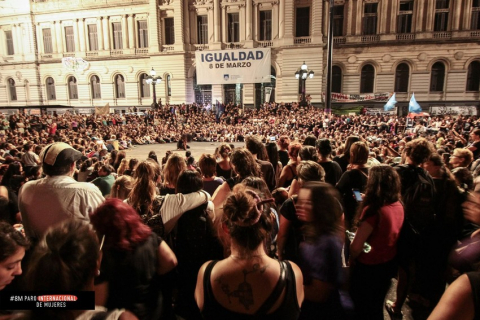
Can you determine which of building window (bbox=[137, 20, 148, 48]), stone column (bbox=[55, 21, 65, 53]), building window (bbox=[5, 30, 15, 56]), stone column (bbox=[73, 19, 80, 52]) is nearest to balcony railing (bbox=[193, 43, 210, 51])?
building window (bbox=[137, 20, 148, 48])

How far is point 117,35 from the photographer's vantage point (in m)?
35.0

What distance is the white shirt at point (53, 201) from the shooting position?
2.59 metres

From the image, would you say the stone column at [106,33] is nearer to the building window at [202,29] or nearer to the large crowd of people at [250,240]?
the building window at [202,29]

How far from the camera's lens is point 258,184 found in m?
2.84

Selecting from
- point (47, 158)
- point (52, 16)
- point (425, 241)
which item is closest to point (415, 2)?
point (425, 241)

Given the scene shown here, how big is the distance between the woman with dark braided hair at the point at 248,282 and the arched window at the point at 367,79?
102 feet

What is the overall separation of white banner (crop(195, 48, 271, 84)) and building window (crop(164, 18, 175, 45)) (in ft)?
27.3

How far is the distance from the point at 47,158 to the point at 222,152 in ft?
9.40

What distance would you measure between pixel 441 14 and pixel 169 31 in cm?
2751

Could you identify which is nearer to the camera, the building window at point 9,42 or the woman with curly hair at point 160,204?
the woman with curly hair at point 160,204

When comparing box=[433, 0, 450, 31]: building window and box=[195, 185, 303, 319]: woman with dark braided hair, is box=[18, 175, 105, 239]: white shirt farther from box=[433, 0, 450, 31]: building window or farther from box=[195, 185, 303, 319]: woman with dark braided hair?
box=[433, 0, 450, 31]: building window

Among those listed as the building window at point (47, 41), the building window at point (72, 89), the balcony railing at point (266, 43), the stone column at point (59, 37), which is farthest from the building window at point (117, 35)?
the balcony railing at point (266, 43)

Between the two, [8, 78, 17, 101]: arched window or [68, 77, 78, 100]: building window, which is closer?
[68, 77, 78, 100]: building window

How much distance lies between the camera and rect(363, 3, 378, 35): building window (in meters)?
28.7
